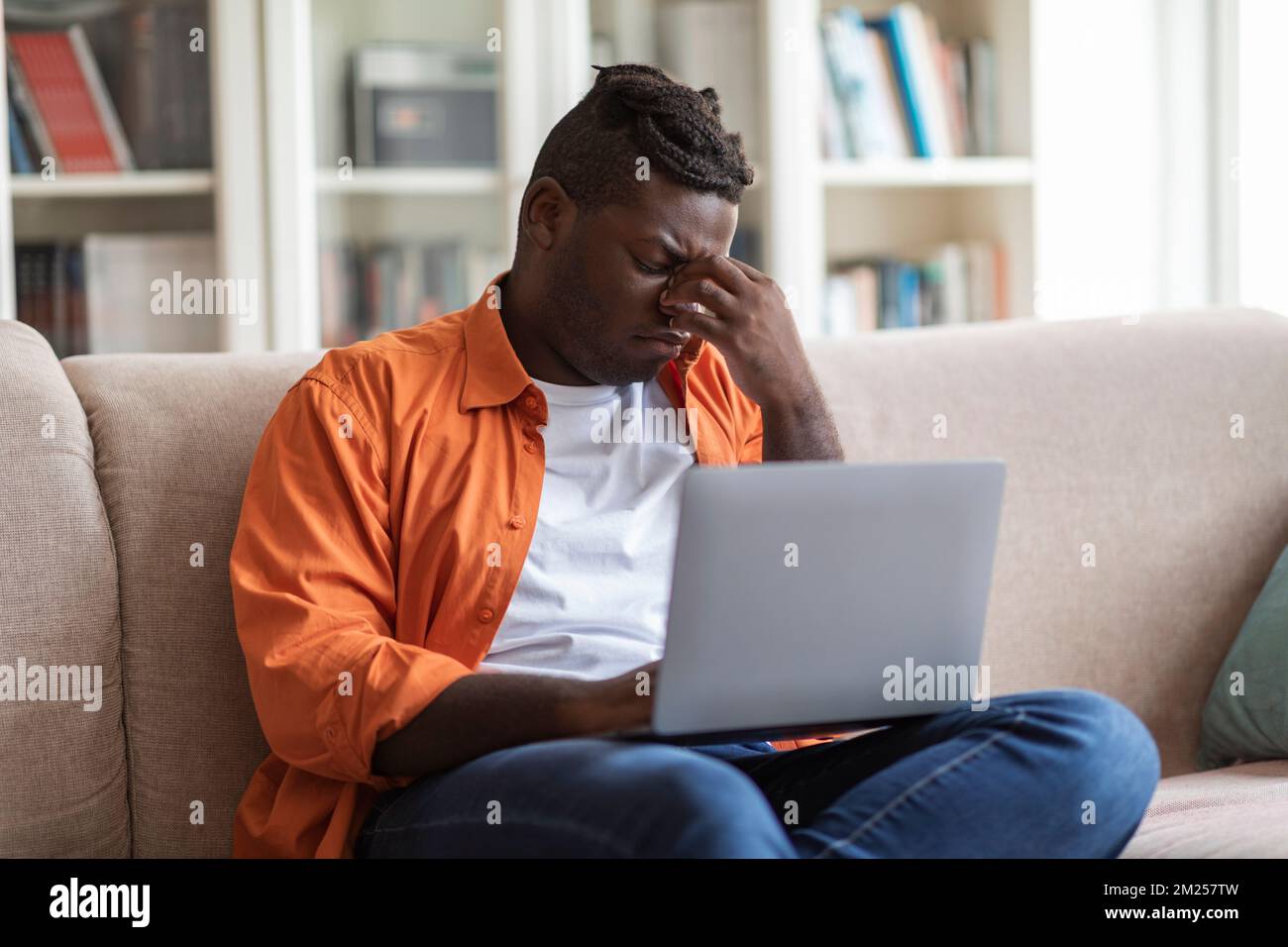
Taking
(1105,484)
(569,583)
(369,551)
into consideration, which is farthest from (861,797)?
(1105,484)

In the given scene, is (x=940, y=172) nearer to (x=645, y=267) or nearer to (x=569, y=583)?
(x=645, y=267)

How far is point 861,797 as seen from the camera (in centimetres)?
106

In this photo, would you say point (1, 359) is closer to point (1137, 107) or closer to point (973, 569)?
point (973, 569)

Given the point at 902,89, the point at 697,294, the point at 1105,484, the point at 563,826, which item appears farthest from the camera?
the point at 902,89

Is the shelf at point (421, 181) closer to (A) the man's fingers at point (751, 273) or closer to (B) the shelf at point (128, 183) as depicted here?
(B) the shelf at point (128, 183)

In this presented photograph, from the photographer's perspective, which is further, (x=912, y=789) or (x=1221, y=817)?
(x=1221, y=817)

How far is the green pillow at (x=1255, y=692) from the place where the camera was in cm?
150

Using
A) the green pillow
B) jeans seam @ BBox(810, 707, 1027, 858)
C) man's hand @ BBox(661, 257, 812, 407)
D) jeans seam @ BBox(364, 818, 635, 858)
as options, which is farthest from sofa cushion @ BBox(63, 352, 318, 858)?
the green pillow

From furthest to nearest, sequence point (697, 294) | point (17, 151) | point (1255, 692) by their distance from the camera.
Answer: point (17, 151) → point (1255, 692) → point (697, 294)

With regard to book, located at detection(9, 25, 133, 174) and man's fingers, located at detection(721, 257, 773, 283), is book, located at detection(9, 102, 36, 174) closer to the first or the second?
book, located at detection(9, 25, 133, 174)

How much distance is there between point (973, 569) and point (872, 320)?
1.76 metres

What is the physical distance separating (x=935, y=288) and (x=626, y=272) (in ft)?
5.33

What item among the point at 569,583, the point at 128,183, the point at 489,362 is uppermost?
the point at 128,183
